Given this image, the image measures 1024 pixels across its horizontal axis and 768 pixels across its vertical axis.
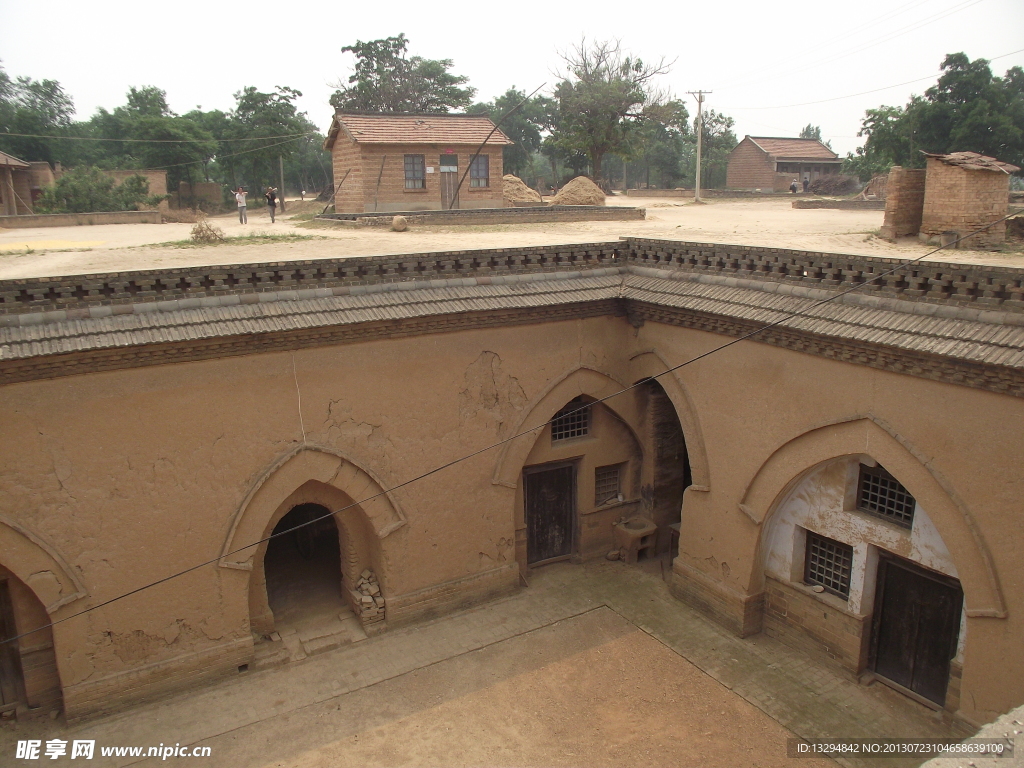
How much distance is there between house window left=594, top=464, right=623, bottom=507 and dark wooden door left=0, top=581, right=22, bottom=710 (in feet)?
25.6

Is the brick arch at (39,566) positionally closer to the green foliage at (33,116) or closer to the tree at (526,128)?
the green foliage at (33,116)

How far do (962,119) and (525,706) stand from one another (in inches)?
1129

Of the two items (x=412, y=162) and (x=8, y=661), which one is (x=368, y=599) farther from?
Result: (x=412, y=162)

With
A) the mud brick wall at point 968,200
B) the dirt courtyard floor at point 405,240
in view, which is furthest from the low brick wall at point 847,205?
the mud brick wall at point 968,200

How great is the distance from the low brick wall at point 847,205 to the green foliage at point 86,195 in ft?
71.8

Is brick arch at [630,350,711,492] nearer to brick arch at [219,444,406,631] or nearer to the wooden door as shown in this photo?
brick arch at [219,444,406,631]

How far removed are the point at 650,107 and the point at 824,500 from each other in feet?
75.1

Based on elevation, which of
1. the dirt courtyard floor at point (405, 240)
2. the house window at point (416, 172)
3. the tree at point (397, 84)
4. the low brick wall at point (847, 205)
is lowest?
the dirt courtyard floor at point (405, 240)

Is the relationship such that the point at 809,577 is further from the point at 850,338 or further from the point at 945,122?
the point at 945,122

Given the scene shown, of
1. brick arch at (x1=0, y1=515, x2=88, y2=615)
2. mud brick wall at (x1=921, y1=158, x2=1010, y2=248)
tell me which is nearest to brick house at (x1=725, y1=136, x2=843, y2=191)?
mud brick wall at (x1=921, y1=158, x2=1010, y2=248)

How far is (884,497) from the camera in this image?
8656 millimetres

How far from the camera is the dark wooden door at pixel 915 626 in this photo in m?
8.11

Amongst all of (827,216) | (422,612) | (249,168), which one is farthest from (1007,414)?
(249,168)

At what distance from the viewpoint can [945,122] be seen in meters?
28.4
